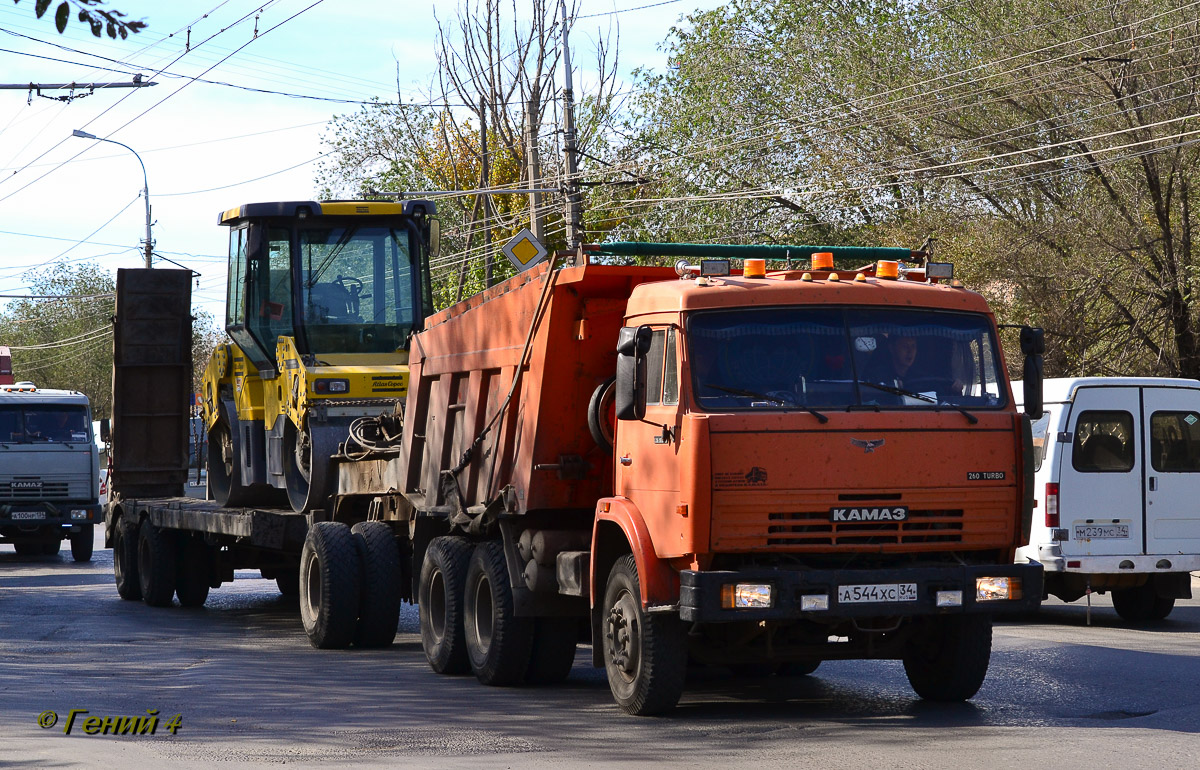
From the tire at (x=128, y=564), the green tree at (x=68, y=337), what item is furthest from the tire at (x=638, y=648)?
the green tree at (x=68, y=337)

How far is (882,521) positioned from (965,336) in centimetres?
122

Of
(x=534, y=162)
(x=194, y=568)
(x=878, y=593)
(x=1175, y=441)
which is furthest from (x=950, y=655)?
(x=534, y=162)

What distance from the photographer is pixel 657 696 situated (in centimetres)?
845

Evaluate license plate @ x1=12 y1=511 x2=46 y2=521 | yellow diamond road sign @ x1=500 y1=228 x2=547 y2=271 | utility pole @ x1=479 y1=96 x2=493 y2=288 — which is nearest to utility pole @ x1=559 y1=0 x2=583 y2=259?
utility pole @ x1=479 y1=96 x2=493 y2=288

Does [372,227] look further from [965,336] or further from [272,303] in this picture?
[965,336]

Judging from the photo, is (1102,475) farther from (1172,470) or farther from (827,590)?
(827,590)

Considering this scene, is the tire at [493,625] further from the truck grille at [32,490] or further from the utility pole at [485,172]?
the utility pole at [485,172]

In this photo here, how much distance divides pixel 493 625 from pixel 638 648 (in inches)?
70.5

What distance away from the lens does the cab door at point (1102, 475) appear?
13.5m

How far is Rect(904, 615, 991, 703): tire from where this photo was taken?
889 centimetres

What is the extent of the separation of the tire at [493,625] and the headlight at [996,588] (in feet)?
9.94

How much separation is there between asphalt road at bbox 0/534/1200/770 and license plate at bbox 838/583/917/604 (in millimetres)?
722

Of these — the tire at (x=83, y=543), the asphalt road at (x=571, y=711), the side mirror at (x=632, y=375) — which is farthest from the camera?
the tire at (x=83, y=543)

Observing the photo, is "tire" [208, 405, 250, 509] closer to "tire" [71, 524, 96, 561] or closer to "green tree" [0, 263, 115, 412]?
"tire" [71, 524, 96, 561]
